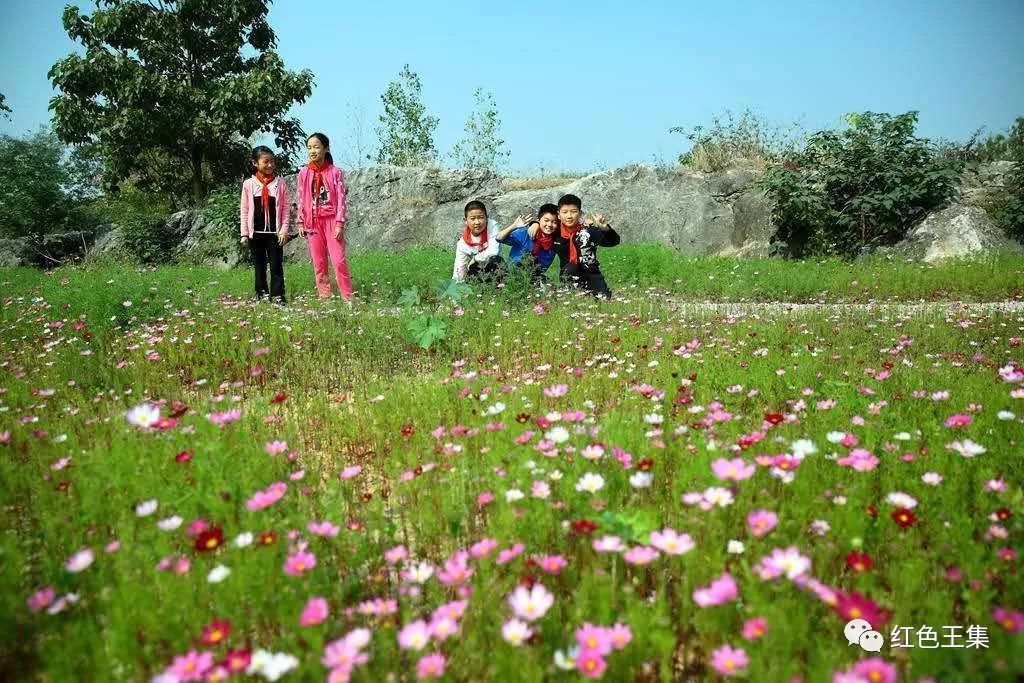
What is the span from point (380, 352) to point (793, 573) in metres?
4.61

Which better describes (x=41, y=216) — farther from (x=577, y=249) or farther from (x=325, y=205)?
(x=577, y=249)

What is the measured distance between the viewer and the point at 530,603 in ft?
5.37

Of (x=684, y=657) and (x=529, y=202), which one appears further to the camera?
(x=529, y=202)

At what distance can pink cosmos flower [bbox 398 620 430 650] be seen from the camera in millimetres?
1521

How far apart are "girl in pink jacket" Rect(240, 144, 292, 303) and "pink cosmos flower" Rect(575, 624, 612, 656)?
7.82m

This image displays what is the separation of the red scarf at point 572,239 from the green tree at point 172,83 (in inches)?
603

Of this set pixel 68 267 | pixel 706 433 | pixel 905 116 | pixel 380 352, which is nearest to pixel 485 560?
pixel 706 433

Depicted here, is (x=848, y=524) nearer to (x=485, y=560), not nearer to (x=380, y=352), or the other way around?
(x=485, y=560)

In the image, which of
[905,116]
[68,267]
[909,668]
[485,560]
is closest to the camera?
[909,668]

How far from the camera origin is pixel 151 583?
6.40 ft

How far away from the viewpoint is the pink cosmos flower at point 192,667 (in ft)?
4.75

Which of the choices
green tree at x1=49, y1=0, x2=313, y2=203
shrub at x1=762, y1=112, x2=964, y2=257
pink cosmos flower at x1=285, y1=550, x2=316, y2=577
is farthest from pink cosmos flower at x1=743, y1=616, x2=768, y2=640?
green tree at x1=49, y1=0, x2=313, y2=203

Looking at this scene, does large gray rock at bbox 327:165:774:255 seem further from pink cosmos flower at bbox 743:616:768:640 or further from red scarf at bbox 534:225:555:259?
pink cosmos flower at bbox 743:616:768:640

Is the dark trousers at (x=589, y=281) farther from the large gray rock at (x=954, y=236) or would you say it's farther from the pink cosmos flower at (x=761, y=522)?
the large gray rock at (x=954, y=236)
